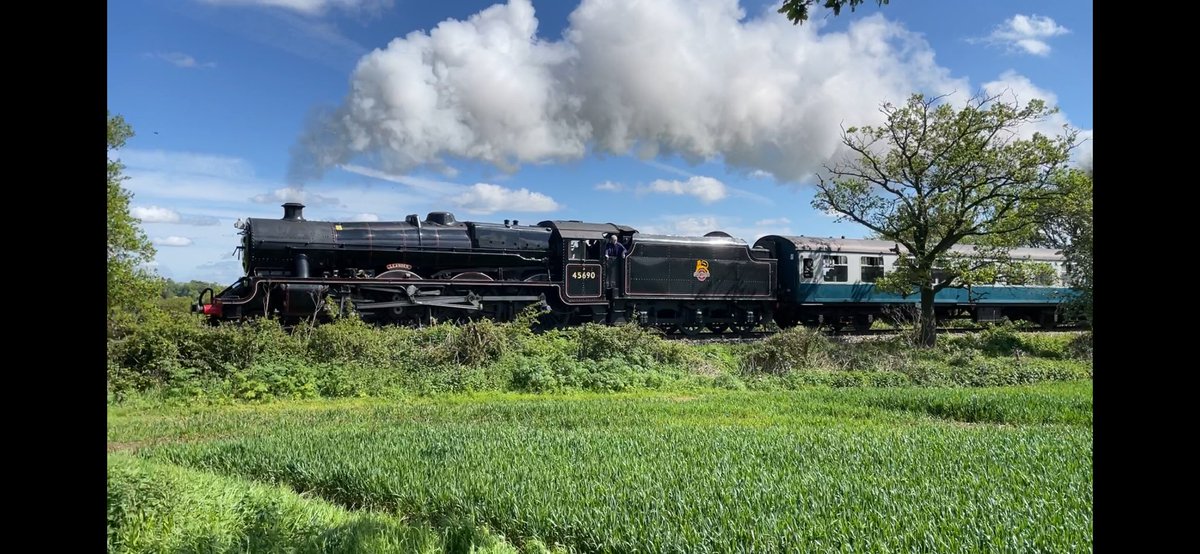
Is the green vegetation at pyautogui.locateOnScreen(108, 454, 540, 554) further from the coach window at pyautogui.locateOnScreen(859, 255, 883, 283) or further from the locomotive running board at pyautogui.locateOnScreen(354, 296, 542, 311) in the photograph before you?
the coach window at pyautogui.locateOnScreen(859, 255, 883, 283)

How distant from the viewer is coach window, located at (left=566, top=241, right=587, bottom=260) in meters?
19.3

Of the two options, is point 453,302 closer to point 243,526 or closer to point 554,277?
point 554,277

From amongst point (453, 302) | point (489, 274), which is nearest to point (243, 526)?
point (453, 302)

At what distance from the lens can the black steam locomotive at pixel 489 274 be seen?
16.1 meters

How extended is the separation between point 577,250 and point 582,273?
2.22 feet

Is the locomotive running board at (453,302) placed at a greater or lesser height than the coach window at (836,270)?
lesser

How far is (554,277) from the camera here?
19484 mm

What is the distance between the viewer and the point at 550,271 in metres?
19.6

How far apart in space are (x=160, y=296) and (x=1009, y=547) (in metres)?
23.3

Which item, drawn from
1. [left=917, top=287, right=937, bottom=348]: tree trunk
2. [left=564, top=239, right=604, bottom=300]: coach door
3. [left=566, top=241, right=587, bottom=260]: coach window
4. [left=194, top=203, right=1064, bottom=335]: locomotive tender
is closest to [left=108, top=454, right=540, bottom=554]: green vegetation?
[left=194, top=203, right=1064, bottom=335]: locomotive tender

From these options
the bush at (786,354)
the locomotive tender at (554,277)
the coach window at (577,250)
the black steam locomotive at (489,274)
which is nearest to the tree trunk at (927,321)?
the bush at (786,354)

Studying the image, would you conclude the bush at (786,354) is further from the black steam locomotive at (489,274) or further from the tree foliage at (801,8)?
the tree foliage at (801,8)

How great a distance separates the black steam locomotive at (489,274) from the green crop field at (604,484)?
754 cm
